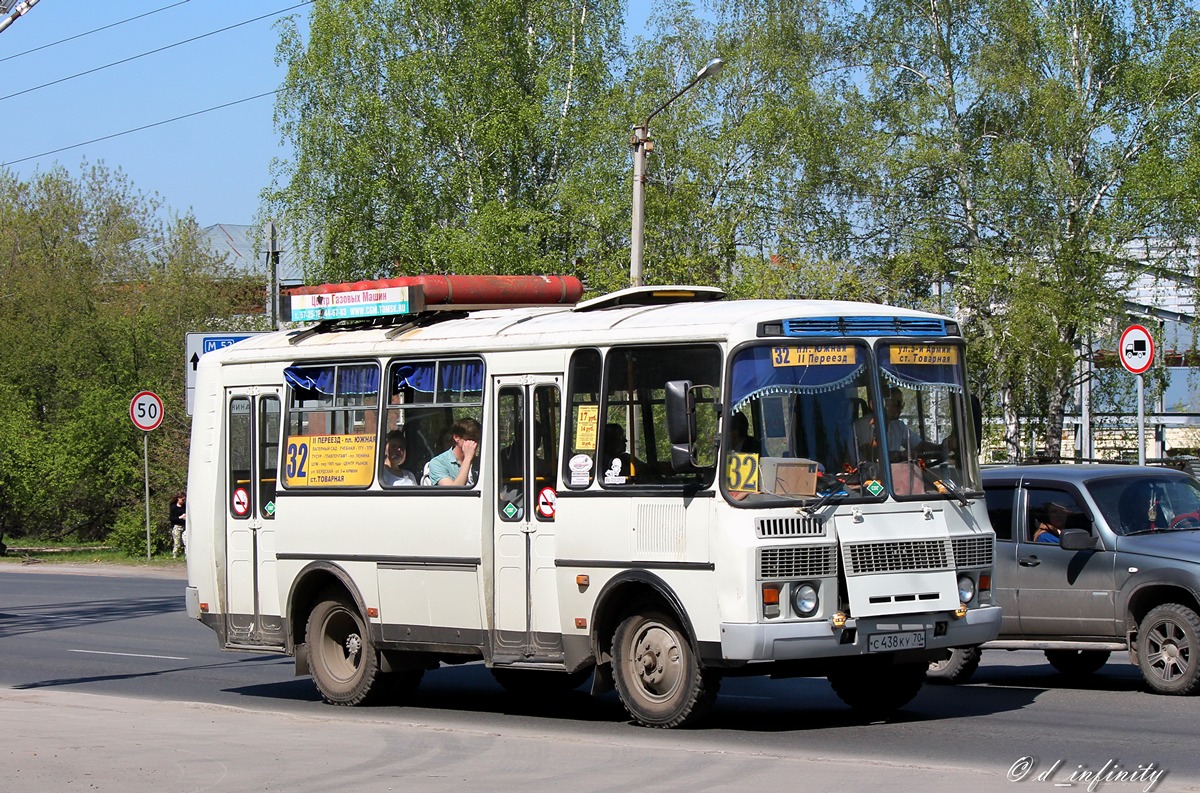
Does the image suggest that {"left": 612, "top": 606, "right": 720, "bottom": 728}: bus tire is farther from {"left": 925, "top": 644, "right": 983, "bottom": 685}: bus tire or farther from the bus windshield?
{"left": 925, "top": 644, "right": 983, "bottom": 685}: bus tire

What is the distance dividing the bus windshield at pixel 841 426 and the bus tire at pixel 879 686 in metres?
1.46

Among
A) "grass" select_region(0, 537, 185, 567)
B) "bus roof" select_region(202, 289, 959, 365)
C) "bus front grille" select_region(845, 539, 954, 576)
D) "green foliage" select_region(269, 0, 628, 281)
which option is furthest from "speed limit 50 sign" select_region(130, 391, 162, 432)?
"bus front grille" select_region(845, 539, 954, 576)

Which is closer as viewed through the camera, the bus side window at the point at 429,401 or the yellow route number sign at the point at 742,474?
the yellow route number sign at the point at 742,474

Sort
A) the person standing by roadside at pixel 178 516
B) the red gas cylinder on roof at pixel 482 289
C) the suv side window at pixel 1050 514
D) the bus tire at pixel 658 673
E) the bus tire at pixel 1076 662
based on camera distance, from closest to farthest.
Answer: the bus tire at pixel 658 673
the suv side window at pixel 1050 514
the red gas cylinder on roof at pixel 482 289
the bus tire at pixel 1076 662
the person standing by roadside at pixel 178 516

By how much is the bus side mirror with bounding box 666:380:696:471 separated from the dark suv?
332 centimetres

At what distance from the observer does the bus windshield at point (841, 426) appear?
10.6m

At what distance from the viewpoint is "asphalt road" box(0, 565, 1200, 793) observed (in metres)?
9.01

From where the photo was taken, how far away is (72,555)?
42531 mm

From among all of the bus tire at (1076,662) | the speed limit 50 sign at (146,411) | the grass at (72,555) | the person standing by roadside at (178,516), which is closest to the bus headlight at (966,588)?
the bus tire at (1076,662)

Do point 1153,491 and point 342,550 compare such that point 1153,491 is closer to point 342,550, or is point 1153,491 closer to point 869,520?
point 869,520

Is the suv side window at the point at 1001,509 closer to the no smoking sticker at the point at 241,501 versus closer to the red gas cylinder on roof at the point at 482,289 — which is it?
the red gas cylinder on roof at the point at 482,289

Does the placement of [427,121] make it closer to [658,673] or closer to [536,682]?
[536,682]

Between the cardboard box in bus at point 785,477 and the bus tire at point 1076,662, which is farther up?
the cardboard box in bus at point 785,477

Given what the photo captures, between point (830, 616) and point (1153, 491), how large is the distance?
4.12 metres
